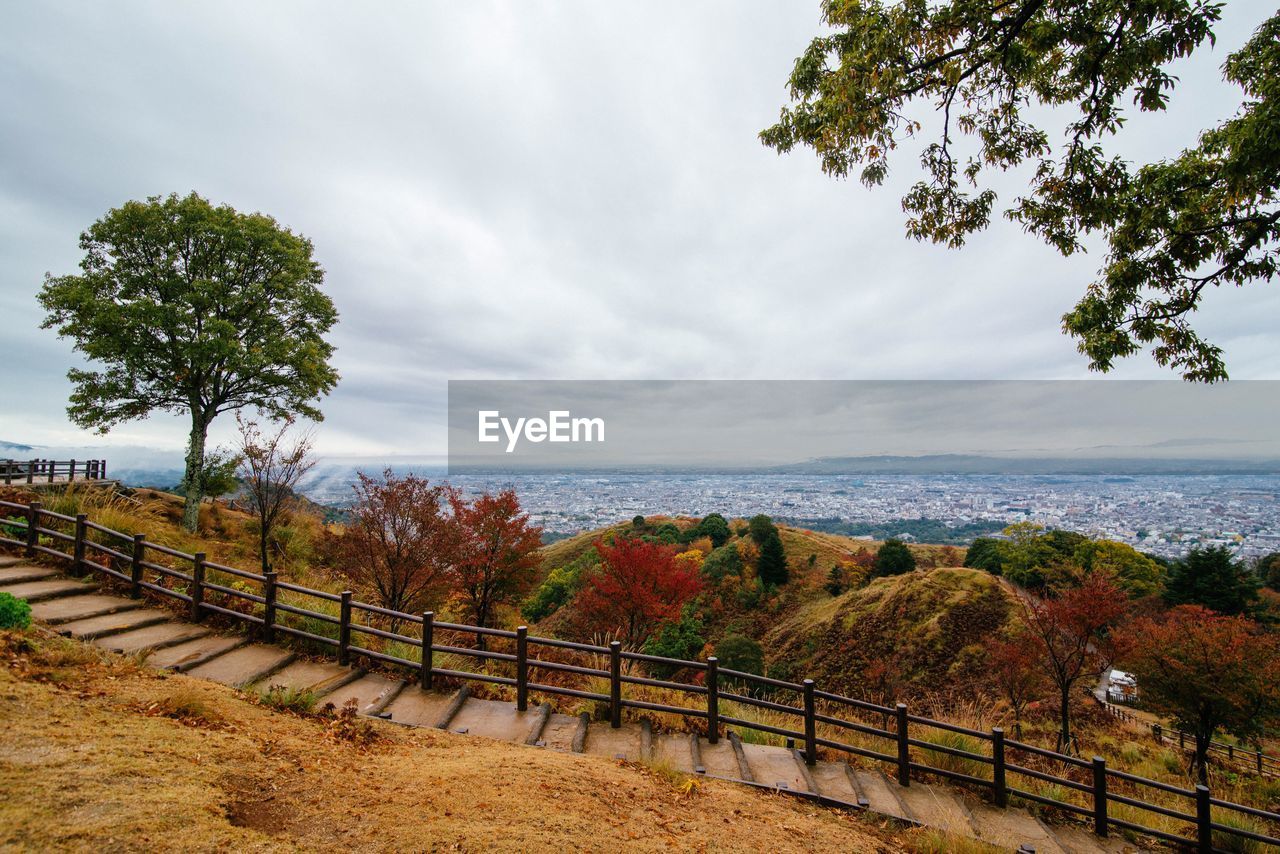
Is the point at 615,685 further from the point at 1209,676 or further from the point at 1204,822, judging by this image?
the point at 1209,676

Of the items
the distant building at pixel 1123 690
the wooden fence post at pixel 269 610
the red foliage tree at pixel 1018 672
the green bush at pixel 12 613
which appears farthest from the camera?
the distant building at pixel 1123 690

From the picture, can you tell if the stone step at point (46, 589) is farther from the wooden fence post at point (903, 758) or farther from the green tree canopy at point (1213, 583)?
the green tree canopy at point (1213, 583)

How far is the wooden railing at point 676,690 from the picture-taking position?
21.5ft

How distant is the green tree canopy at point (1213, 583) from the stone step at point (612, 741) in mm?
46173

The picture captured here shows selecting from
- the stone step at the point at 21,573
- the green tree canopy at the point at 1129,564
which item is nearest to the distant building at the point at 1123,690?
the green tree canopy at the point at 1129,564

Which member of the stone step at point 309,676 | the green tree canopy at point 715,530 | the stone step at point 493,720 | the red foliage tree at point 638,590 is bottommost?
the green tree canopy at point 715,530

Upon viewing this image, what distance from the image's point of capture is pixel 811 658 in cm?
3000

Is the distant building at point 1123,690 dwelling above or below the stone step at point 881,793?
below

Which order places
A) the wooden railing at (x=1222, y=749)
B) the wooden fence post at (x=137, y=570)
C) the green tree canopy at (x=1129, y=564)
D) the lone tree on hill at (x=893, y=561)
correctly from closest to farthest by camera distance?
the wooden fence post at (x=137, y=570)
the wooden railing at (x=1222, y=749)
the green tree canopy at (x=1129, y=564)
the lone tree on hill at (x=893, y=561)

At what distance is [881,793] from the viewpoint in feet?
21.4

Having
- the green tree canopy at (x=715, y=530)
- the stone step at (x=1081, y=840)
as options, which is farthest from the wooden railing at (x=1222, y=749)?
the green tree canopy at (x=715, y=530)

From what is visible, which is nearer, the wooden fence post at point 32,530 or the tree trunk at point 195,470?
the wooden fence post at point 32,530

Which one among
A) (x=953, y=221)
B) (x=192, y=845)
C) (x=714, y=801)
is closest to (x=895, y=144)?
(x=953, y=221)

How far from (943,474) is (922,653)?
6796 inches
